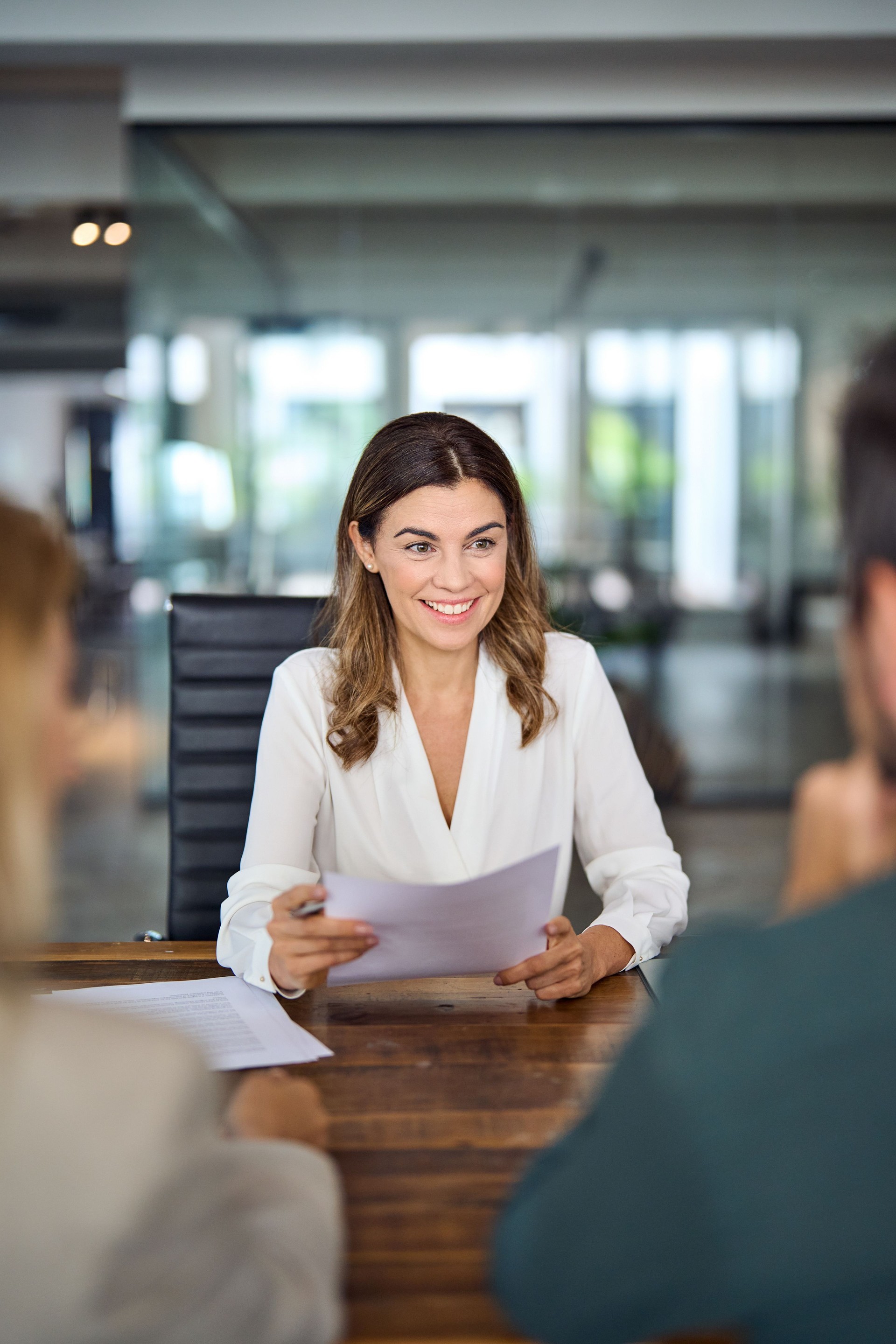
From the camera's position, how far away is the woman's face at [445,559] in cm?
177

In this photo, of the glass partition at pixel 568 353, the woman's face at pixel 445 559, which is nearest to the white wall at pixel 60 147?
the glass partition at pixel 568 353

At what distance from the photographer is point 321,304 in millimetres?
5027

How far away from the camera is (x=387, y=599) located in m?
1.93

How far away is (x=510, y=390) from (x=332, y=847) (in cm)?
368

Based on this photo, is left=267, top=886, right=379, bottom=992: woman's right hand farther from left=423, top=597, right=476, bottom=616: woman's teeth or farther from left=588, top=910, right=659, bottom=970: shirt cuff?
left=423, top=597, right=476, bottom=616: woman's teeth

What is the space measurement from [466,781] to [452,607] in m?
0.27

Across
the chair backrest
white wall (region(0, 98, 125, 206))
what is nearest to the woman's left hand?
the chair backrest

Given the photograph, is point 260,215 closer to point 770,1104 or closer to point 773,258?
point 773,258

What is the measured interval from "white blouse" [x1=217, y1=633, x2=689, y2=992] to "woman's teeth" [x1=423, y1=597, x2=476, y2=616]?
0.38 ft

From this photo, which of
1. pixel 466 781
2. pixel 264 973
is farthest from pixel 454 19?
pixel 264 973

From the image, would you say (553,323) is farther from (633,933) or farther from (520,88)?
→ (633,933)

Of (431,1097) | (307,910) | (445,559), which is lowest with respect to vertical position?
(431,1097)

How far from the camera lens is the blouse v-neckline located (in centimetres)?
173

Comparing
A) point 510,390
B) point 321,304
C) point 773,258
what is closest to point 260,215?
point 321,304
